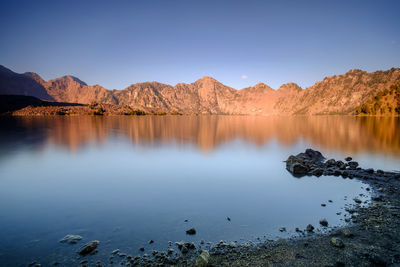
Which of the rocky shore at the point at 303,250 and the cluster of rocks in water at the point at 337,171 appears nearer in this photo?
the rocky shore at the point at 303,250

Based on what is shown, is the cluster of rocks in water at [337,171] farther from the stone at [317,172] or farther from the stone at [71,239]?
the stone at [71,239]

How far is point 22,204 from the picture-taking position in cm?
1513

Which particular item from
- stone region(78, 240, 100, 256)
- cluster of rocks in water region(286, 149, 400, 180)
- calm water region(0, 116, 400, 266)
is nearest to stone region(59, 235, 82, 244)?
calm water region(0, 116, 400, 266)

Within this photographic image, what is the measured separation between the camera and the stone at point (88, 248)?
31.0ft

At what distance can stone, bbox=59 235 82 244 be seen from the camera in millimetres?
10398

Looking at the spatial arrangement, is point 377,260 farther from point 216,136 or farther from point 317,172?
point 216,136

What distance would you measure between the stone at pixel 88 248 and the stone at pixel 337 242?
11.2 m

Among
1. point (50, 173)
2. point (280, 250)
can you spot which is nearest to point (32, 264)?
point (280, 250)

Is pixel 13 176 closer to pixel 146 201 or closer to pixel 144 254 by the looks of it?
pixel 146 201

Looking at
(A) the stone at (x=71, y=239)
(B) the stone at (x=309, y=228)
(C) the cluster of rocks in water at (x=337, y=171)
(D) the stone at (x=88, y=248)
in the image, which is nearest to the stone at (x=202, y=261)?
(D) the stone at (x=88, y=248)

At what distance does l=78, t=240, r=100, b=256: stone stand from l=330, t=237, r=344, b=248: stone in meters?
11.2

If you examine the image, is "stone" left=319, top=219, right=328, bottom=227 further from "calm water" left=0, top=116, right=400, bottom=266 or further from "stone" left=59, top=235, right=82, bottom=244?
"stone" left=59, top=235, right=82, bottom=244

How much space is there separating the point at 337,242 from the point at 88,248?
11.5 meters

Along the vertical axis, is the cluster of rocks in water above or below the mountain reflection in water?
below
